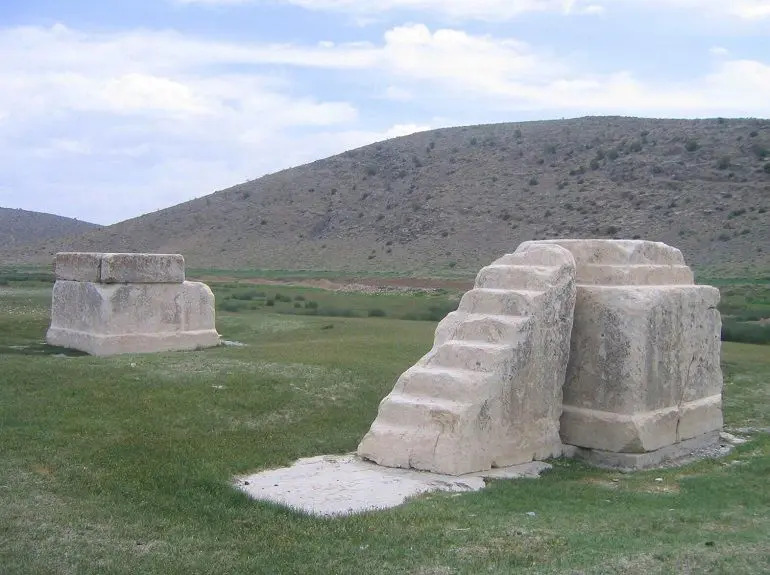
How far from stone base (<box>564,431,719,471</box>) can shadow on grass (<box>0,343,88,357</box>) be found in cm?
955

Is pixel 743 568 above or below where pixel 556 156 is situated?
below

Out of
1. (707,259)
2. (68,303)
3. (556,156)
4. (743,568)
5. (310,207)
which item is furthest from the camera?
(310,207)

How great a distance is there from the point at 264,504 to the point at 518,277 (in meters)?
4.08

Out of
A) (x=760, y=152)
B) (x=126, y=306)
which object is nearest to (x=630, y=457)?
(x=126, y=306)

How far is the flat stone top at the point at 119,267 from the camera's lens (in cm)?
1612

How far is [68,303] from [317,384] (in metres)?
6.91

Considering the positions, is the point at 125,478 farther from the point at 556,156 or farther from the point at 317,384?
the point at 556,156

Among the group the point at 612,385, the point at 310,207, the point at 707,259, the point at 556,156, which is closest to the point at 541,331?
the point at 612,385

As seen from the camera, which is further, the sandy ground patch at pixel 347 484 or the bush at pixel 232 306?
the bush at pixel 232 306

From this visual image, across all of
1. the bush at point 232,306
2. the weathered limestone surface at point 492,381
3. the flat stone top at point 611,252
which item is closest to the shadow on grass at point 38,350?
the weathered limestone surface at point 492,381

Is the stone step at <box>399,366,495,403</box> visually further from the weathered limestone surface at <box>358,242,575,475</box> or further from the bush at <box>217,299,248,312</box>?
the bush at <box>217,299,248,312</box>

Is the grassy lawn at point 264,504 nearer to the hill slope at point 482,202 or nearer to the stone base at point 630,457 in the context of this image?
the stone base at point 630,457

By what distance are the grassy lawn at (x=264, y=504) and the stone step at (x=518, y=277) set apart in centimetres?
200

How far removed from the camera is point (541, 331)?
9.57m
